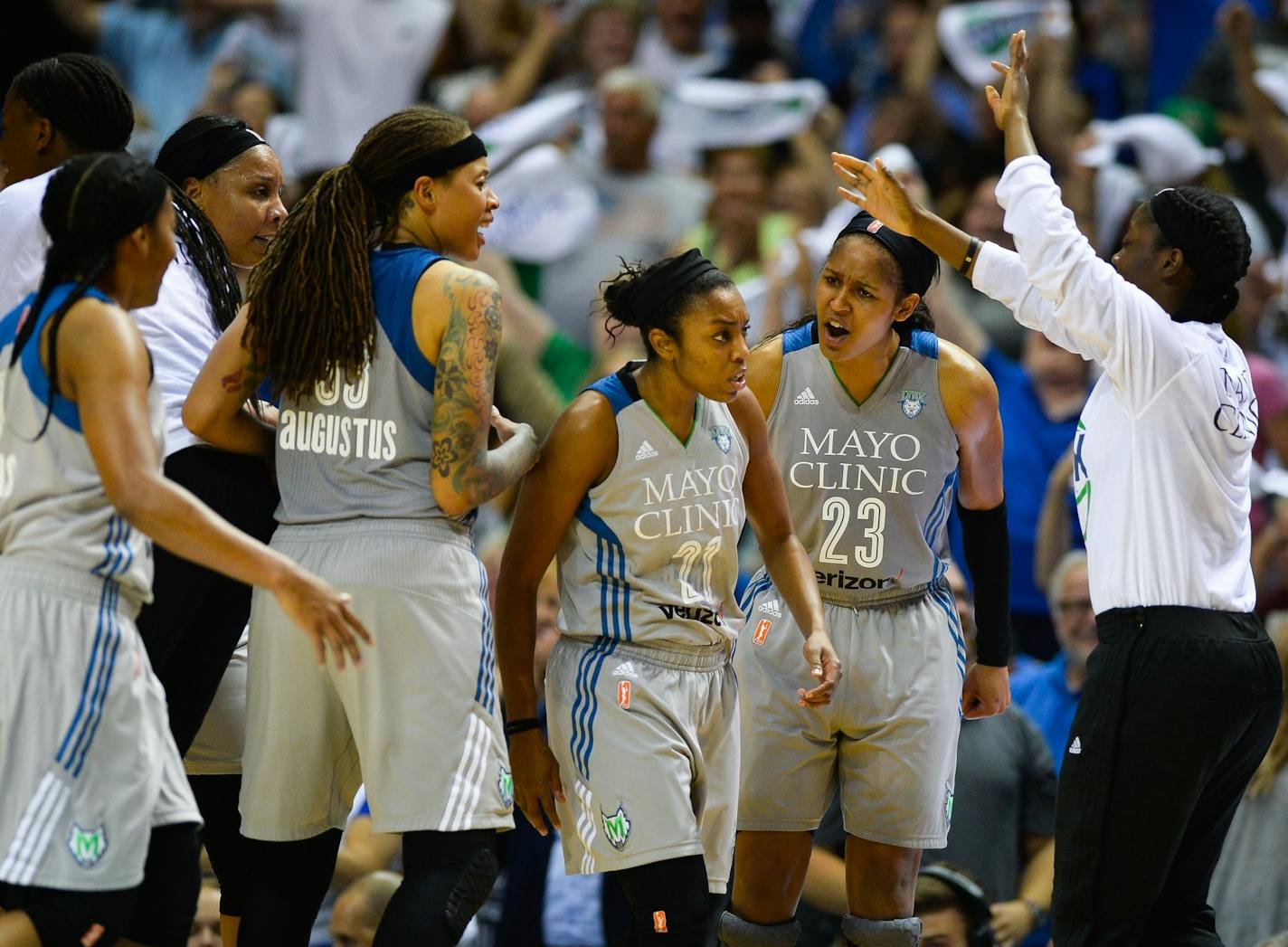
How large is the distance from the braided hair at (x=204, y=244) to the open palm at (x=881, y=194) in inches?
67.1

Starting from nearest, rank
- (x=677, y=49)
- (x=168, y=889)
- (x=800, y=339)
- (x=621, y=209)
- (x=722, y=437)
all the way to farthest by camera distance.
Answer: (x=168, y=889) < (x=722, y=437) < (x=800, y=339) < (x=621, y=209) < (x=677, y=49)

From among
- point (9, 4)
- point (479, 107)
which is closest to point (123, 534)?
point (479, 107)

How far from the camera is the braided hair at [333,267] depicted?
4270 mm

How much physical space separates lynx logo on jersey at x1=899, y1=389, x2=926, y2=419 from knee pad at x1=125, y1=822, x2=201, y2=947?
7.78ft

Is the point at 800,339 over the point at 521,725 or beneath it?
over

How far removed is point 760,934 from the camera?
16.8 feet

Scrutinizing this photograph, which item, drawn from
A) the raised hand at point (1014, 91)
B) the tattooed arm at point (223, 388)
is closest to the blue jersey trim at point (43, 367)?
the tattooed arm at point (223, 388)

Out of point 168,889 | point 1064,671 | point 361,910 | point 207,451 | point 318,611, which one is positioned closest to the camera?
point 318,611

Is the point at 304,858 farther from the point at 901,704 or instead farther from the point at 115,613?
the point at 901,704

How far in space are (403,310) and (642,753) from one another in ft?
4.25

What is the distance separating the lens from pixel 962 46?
10.4m

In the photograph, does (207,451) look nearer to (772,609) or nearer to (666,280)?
(666,280)

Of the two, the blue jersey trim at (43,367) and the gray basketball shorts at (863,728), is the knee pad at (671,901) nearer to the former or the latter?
the gray basketball shorts at (863,728)

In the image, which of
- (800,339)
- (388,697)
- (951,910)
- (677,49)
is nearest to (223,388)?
(388,697)
